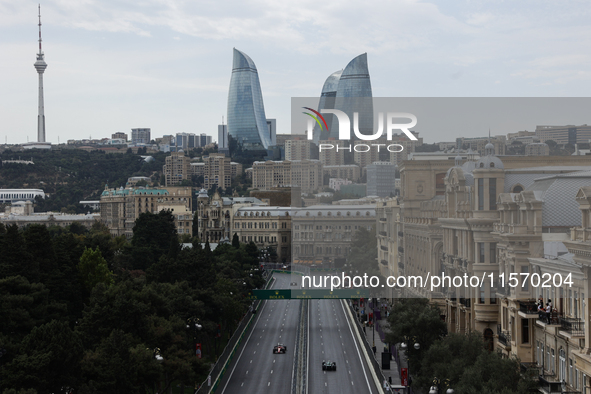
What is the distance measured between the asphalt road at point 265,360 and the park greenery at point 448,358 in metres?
9.27

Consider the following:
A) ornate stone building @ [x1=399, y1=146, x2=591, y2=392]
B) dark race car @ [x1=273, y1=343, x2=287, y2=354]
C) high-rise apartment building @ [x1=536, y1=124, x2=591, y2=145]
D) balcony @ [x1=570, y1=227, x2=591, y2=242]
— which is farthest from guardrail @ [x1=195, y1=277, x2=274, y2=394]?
balcony @ [x1=570, y1=227, x2=591, y2=242]

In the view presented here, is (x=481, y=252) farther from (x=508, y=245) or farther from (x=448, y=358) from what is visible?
(x=448, y=358)

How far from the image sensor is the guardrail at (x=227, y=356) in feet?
215

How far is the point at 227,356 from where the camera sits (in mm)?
79062

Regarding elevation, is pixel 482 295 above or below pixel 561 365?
above

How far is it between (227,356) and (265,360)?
364 cm

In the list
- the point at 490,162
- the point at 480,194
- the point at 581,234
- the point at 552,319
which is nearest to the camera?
the point at 581,234

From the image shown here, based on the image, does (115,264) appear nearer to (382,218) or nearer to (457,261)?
(382,218)

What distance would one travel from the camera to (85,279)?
252 ft

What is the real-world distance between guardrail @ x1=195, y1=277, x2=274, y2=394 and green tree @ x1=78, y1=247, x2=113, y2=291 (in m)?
11.4

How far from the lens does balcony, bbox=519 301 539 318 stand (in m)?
51.2

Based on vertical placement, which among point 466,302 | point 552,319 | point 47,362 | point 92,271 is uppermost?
point 92,271

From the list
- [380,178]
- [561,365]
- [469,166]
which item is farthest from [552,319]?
[469,166]

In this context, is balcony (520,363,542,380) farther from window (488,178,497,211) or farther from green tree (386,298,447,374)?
window (488,178,497,211)
